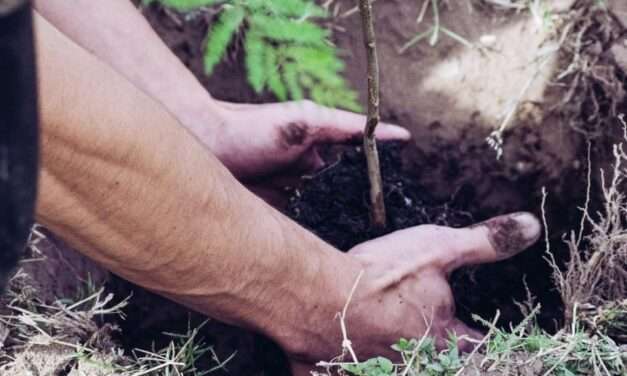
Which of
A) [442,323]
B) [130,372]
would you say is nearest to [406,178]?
[442,323]

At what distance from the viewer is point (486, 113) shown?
234cm

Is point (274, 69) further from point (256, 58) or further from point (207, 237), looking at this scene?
point (207, 237)

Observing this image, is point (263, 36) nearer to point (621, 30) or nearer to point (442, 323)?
point (442, 323)

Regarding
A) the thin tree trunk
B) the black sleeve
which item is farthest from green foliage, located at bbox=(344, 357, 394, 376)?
the black sleeve

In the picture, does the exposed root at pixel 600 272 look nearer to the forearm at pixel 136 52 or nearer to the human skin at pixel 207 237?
the human skin at pixel 207 237

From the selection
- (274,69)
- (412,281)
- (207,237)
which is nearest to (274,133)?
(274,69)

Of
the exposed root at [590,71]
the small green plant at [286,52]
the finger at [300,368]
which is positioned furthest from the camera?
the exposed root at [590,71]

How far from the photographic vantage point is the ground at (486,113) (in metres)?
2.15

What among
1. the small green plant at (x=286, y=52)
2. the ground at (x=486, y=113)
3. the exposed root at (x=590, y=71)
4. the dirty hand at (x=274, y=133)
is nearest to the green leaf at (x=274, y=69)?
the small green plant at (x=286, y=52)

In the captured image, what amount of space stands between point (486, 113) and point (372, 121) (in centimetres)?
79

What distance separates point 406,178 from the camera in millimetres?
2203

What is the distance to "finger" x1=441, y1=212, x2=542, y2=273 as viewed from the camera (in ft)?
6.59

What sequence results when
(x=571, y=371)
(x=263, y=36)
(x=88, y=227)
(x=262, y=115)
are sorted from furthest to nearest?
(x=262, y=115)
(x=263, y=36)
(x=571, y=371)
(x=88, y=227)

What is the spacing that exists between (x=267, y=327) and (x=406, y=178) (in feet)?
2.15
